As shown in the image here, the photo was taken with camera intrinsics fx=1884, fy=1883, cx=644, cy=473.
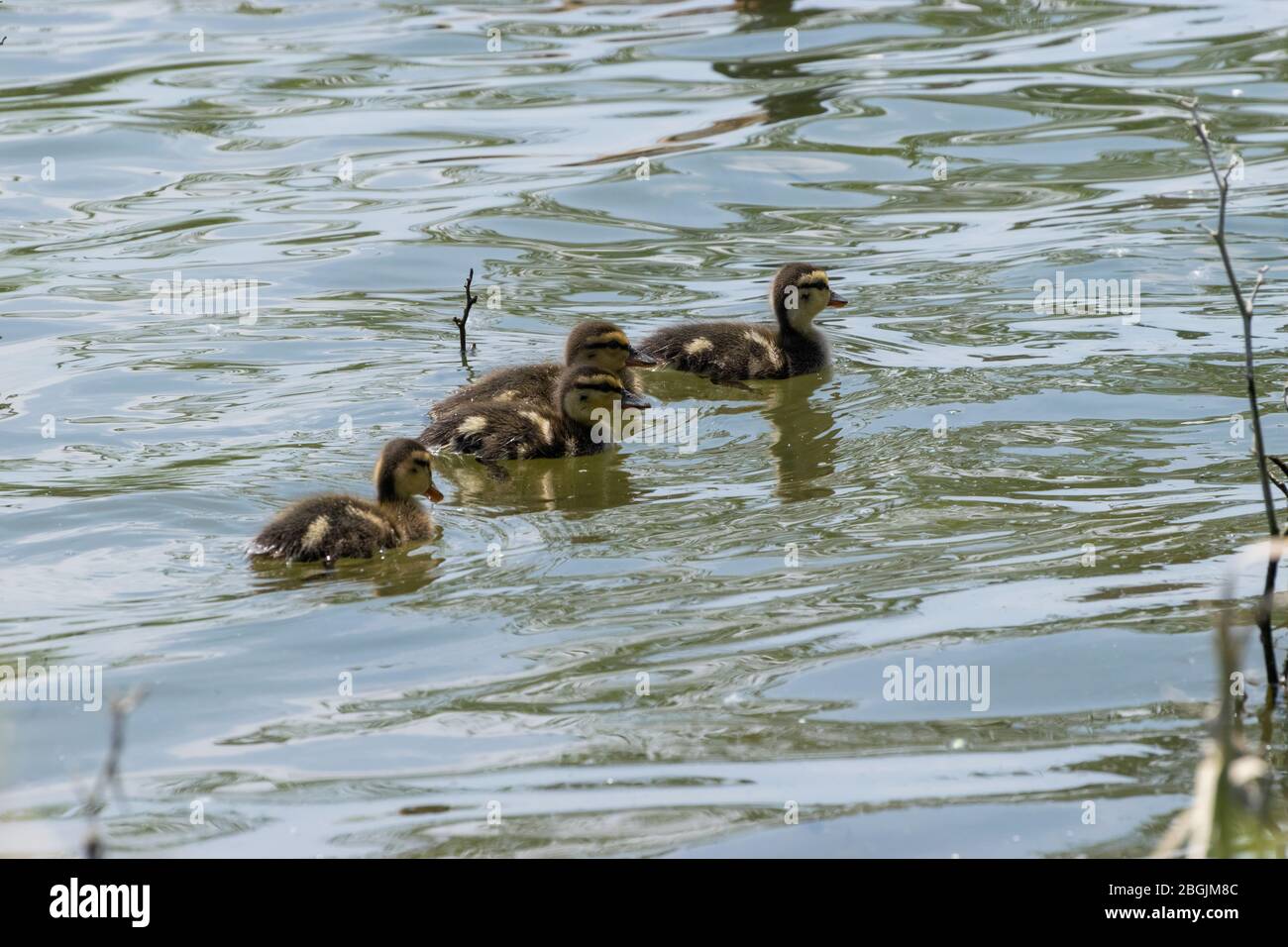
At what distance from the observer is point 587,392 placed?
24.1 feet

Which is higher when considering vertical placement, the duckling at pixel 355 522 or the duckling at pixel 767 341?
the duckling at pixel 767 341

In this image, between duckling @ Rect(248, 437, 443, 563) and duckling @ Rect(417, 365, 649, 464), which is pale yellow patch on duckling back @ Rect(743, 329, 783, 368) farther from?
duckling @ Rect(248, 437, 443, 563)

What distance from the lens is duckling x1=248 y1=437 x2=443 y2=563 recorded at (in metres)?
5.91

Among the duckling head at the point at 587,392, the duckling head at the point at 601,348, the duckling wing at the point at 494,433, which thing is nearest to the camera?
the duckling wing at the point at 494,433

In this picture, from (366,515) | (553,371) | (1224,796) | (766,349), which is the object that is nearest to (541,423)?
(553,371)

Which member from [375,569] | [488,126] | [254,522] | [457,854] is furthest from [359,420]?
[488,126]

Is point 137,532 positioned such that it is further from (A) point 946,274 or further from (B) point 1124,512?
(A) point 946,274

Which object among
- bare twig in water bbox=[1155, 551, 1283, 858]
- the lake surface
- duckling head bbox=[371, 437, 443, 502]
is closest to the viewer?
bare twig in water bbox=[1155, 551, 1283, 858]

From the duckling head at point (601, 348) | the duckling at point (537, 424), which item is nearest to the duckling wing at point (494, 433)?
the duckling at point (537, 424)

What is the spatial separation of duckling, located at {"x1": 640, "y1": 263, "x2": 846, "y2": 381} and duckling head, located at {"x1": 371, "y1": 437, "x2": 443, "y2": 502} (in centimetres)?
210

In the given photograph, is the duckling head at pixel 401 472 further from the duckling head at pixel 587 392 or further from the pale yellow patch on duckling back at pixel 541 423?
the duckling head at pixel 587 392

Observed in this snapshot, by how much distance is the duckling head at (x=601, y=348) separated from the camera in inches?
309

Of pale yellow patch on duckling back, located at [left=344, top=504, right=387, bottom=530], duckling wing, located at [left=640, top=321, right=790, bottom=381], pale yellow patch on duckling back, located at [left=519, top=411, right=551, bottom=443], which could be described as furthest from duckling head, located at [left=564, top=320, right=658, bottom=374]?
pale yellow patch on duckling back, located at [left=344, top=504, right=387, bottom=530]

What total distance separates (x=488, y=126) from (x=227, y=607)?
847 cm
